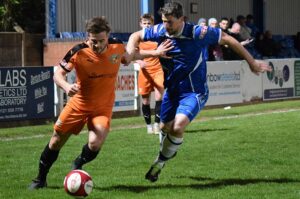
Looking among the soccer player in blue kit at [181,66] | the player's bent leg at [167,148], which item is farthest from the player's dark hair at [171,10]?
the player's bent leg at [167,148]

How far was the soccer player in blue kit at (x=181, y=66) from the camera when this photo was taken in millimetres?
8805

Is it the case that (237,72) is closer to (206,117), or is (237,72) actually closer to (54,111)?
(206,117)

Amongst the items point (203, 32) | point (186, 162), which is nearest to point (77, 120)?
point (203, 32)

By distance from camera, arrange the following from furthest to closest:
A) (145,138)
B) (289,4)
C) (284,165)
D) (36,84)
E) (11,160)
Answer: (289,4) < (36,84) < (145,138) < (11,160) < (284,165)

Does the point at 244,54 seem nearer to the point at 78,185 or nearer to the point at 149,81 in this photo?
the point at 78,185

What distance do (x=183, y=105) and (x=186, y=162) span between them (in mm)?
1960

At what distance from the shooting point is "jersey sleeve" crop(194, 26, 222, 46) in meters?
8.84

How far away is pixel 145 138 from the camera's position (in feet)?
46.2

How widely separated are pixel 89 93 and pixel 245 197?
2081 millimetres

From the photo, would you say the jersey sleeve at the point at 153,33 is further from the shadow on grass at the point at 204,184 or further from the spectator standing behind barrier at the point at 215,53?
the spectator standing behind barrier at the point at 215,53

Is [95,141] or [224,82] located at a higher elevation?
[95,141]

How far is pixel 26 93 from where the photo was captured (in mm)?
17188

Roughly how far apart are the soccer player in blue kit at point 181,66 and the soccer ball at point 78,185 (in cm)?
154

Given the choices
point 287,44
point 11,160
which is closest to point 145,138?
point 11,160
